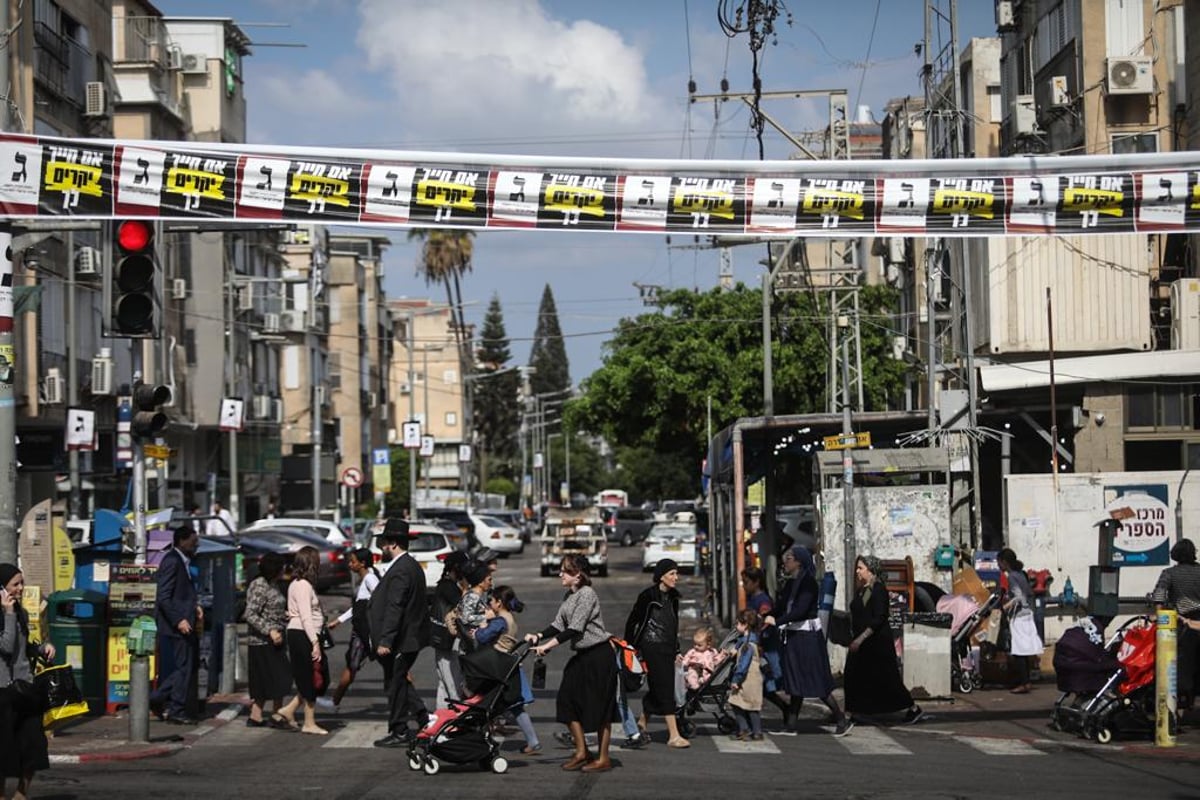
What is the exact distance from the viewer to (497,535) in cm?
6041

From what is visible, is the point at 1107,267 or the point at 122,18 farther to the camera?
the point at 122,18

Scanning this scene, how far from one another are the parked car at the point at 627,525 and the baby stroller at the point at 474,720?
5969 cm

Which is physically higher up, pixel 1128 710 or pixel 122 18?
pixel 122 18

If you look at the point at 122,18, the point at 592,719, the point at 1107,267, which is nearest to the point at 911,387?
the point at 1107,267

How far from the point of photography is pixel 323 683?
50.9 ft

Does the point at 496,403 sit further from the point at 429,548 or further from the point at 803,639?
the point at 803,639

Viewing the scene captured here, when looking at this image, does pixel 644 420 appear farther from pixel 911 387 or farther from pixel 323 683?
pixel 323 683

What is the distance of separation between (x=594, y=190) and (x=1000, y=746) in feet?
21.0

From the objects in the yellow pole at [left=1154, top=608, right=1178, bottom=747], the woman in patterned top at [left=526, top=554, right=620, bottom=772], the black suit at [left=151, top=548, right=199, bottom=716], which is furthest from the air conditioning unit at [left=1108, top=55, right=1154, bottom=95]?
the black suit at [left=151, top=548, right=199, bottom=716]

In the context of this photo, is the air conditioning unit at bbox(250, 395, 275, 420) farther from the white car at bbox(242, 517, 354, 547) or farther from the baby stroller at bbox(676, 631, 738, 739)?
the baby stroller at bbox(676, 631, 738, 739)

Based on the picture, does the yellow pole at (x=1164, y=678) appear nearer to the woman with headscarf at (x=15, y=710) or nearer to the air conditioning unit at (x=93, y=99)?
Result: the woman with headscarf at (x=15, y=710)

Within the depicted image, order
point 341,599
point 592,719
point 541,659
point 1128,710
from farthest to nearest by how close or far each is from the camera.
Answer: point 341,599, point 1128,710, point 541,659, point 592,719

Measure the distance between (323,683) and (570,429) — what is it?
4261cm

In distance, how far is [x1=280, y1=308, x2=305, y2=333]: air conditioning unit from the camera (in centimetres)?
6731
